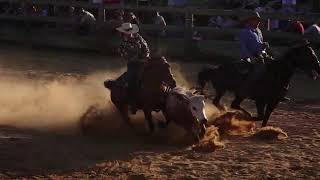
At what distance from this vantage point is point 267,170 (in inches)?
316

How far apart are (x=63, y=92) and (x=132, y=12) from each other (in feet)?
23.7

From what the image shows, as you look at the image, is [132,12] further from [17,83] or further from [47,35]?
[17,83]

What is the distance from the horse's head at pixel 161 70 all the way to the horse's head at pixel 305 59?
83.5 inches

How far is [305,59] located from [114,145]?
3359mm

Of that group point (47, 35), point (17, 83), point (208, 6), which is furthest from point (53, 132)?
point (208, 6)

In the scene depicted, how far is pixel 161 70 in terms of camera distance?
978cm

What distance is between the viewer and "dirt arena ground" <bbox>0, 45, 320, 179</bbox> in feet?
26.2

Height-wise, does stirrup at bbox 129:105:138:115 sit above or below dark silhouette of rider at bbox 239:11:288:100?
below

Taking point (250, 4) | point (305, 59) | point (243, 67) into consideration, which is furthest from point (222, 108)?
point (250, 4)

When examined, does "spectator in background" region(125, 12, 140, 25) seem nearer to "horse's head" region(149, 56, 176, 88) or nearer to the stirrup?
the stirrup

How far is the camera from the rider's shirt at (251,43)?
36.7ft

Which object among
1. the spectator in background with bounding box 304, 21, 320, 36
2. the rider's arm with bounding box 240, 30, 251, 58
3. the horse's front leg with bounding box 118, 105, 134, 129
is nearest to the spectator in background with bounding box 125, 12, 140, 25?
the spectator in background with bounding box 304, 21, 320, 36

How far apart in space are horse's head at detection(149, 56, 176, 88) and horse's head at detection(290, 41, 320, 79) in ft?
6.96

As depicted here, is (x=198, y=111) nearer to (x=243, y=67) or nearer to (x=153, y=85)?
(x=153, y=85)
